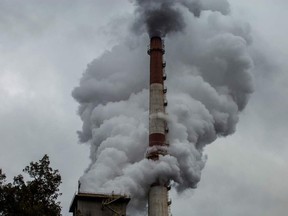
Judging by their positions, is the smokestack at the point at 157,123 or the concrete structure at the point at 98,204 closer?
the concrete structure at the point at 98,204

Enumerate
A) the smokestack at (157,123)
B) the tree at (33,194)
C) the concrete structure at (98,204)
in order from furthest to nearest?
the smokestack at (157,123)
the concrete structure at (98,204)
the tree at (33,194)

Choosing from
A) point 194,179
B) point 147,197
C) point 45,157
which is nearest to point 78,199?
point 147,197

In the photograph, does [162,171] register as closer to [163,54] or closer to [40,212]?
[163,54]

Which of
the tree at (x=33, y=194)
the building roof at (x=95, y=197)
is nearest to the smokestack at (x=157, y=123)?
the building roof at (x=95, y=197)

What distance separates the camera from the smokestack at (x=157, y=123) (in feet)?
233

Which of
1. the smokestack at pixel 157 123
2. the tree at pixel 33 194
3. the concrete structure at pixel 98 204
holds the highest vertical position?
the smokestack at pixel 157 123

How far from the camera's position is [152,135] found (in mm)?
74188

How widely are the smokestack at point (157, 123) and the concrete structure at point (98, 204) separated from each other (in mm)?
7578

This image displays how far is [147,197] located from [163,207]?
253cm

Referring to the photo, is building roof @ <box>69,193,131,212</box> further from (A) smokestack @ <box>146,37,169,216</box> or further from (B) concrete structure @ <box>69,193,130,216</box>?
(A) smokestack @ <box>146,37,169,216</box>

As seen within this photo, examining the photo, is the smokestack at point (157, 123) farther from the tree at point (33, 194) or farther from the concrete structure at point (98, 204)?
the tree at point (33, 194)

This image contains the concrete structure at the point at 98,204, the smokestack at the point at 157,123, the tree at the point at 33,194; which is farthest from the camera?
the smokestack at the point at 157,123

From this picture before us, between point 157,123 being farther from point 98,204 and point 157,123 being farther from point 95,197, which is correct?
point 98,204

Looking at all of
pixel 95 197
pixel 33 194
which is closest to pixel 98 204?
pixel 95 197
